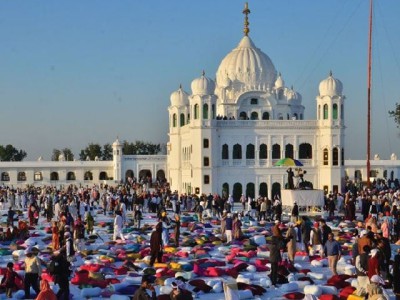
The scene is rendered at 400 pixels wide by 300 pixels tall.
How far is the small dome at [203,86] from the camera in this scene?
61344 millimetres

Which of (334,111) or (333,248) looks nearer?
(333,248)

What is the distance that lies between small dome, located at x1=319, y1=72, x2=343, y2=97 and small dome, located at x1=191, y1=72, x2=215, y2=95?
8673mm

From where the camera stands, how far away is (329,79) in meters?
62.0

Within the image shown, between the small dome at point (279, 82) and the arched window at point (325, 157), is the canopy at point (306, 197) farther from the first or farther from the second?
the small dome at point (279, 82)

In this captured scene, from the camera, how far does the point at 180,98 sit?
71062 mm

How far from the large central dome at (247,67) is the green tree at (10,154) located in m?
67.6

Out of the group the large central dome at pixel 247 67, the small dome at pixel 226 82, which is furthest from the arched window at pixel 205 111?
the large central dome at pixel 247 67

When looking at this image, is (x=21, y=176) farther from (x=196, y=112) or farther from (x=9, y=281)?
(x=9, y=281)

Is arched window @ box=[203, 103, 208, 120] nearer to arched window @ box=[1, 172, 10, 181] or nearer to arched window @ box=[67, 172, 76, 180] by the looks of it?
arched window @ box=[67, 172, 76, 180]

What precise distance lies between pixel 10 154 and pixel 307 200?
99469mm

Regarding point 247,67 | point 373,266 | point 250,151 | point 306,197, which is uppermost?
point 247,67

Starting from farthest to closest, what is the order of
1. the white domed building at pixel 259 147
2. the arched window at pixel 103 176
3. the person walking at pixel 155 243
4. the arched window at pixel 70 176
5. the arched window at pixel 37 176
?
1. the arched window at pixel 70 176
2. the arched window at pixel 37 176
3. the arched window at pixel 103 176
4. the white domed building at pixel 259 147
5. the person walking at pixel 155 243

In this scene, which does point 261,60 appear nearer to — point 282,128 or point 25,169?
point 282,128

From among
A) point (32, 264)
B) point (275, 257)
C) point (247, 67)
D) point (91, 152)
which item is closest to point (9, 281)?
point (32, 264)
